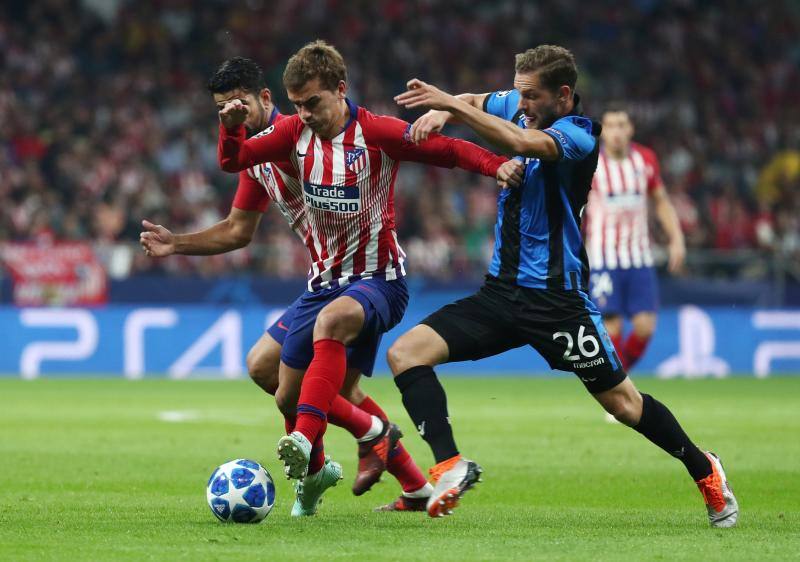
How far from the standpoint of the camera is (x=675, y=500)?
23.9ft

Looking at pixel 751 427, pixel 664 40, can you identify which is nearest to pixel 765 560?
pixel 751 427

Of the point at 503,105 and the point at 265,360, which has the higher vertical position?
the point at 503,105

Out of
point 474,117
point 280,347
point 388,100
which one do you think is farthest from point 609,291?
point 388,100

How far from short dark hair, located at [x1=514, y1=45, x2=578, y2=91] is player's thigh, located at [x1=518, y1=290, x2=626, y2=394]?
3.05ft

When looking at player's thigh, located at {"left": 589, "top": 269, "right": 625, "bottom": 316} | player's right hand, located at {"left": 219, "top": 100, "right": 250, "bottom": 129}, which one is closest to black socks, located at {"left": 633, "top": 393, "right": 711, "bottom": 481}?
player's right hand, located at {"left": 219, "top": 100, "right": 250, "bottom": 129}

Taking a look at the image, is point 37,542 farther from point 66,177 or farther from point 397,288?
point 66,177

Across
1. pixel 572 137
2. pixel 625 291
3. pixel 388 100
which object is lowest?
pixel 625 291

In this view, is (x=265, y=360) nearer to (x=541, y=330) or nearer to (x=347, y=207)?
(x=347, y=207)

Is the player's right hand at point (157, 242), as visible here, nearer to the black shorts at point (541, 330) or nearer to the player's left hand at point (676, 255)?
the black shorts at point (541, 330)

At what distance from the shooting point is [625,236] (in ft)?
40.5

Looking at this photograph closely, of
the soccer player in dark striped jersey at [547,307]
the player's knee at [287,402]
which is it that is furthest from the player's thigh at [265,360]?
the soccer player in dark striped jersey at [547,307]

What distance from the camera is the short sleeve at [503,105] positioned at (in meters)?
6.55

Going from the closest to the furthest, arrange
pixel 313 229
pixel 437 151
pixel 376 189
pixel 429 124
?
1. pixel 429 124
2. pixel 437 151
3. pixel 376 189
4. pixel 313 229

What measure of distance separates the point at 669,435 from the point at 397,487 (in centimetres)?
230
